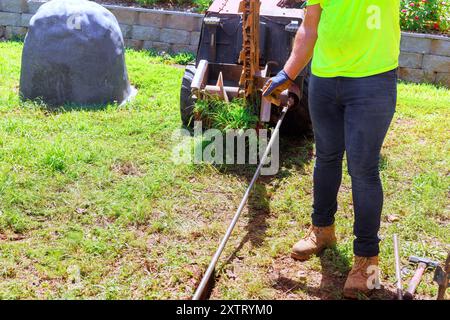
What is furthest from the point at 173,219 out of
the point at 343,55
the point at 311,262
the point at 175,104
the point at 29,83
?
the point at 29,83

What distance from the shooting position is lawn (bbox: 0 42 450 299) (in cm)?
329

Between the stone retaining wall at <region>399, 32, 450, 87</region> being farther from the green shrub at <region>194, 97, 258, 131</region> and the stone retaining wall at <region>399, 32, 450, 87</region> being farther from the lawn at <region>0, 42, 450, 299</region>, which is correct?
the green shrub at <region>194, 97, 258, 131</region>

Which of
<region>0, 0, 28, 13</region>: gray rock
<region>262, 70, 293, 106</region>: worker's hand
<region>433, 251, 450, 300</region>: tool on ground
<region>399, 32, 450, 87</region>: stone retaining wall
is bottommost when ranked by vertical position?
<region>433, 251, 450, 300</region>: tool on ground

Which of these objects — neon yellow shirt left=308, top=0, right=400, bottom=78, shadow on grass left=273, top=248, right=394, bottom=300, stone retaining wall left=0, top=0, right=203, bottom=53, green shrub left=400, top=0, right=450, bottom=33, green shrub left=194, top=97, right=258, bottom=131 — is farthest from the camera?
stone retaining wall left=0, top=0, right=203, bottom=53

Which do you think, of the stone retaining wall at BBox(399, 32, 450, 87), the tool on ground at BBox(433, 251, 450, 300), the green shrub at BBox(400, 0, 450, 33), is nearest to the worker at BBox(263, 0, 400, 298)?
the tool on ground at BBox(433, 251, 450, 300)

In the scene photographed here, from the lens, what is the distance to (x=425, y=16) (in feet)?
26.7

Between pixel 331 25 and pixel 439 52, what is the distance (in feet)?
17.7

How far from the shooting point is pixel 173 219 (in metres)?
3.98

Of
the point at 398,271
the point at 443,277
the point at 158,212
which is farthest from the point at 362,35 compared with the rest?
the point at 158,212

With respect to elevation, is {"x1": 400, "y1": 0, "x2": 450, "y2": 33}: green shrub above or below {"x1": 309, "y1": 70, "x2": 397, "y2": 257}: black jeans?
above

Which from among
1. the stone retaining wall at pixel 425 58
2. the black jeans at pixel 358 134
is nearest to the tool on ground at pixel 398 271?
the black jeans at pixel 358 134

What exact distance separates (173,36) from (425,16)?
3.65 metres

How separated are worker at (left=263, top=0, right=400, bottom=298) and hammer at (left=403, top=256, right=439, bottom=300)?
210 millimetres

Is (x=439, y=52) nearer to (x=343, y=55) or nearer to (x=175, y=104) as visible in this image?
(x=175, y=104)
